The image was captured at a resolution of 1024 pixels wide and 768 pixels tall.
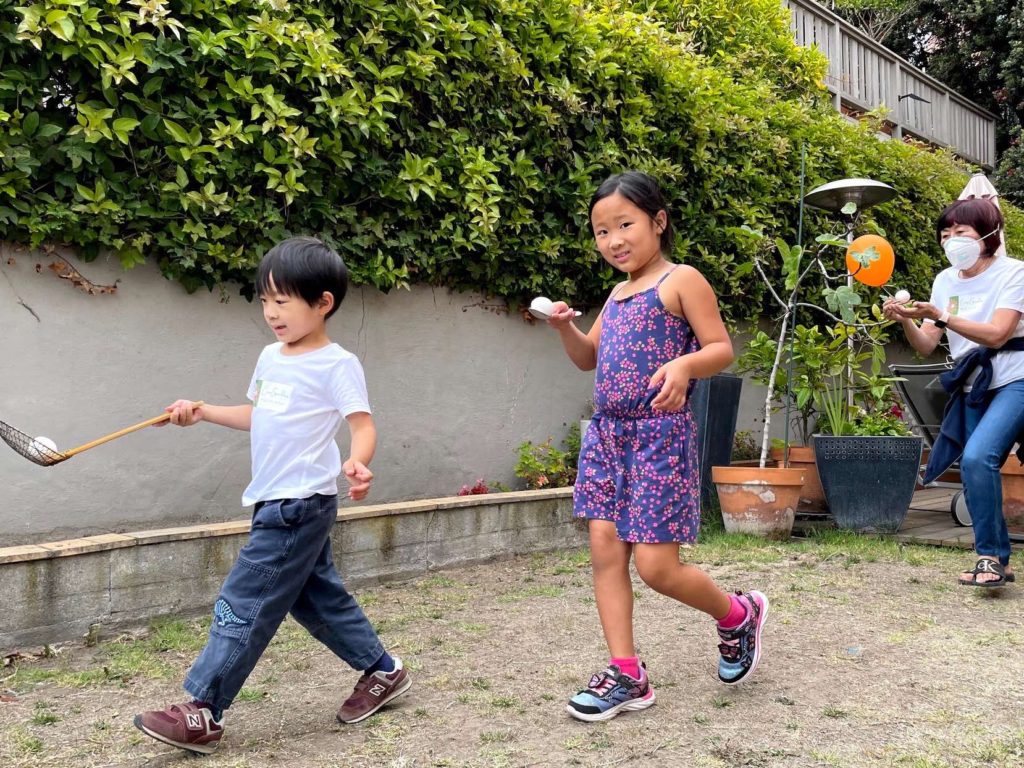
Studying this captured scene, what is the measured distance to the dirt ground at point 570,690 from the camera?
217cm

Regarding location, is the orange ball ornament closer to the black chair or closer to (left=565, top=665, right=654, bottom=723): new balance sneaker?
the black chair

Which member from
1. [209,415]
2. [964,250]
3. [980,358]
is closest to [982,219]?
[964,250]

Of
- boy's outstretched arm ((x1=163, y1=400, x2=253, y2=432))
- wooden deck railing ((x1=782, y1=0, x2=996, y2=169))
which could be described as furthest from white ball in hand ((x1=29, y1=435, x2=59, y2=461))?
wooden deck railing ((x1=782, y1=0, x2=996, y2=169))

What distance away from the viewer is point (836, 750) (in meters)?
2.13

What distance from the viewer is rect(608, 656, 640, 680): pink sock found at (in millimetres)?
2436

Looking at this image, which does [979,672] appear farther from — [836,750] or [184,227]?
[184,227]

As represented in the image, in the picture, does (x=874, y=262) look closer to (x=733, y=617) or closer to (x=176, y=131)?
(x=733, y=617)

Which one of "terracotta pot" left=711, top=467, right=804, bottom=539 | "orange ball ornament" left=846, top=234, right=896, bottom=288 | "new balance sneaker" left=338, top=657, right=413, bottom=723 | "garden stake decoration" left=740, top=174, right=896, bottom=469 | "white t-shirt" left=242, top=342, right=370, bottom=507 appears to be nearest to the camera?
"white t-shirt" left=242, top=342, right=370, bottom=507

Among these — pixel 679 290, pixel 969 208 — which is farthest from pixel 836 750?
pixel 969 208

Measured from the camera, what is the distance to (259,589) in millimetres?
2242

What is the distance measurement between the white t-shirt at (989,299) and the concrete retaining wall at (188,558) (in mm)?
2100

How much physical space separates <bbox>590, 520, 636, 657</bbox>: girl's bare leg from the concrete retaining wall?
1.56 meters

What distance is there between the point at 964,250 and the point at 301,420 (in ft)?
9.59

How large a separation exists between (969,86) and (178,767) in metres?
17.4
